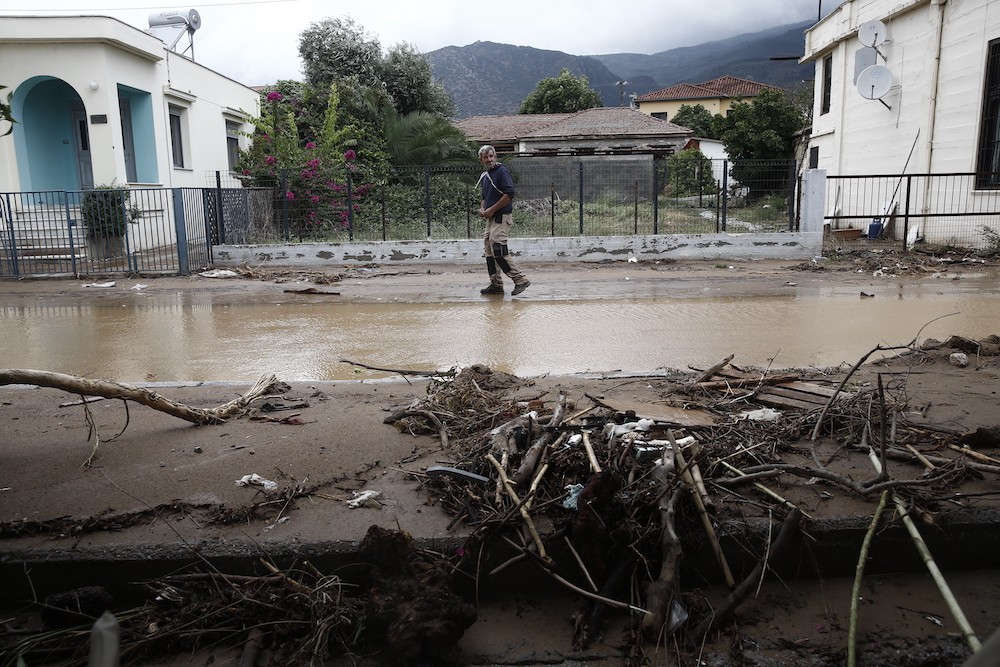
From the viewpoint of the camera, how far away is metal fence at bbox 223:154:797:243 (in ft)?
49.8

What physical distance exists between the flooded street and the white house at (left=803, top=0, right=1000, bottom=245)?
501 centimetres

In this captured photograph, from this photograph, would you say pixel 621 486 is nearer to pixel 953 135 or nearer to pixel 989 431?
pixel 989 431

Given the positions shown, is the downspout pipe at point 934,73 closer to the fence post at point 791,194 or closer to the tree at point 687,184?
the fence post at point 791,194

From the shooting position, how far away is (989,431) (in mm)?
3689

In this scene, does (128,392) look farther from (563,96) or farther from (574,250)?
(563,96)

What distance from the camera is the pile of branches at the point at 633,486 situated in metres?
2.81

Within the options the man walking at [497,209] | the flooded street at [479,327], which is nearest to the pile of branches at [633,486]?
the flooded street at [479,327]

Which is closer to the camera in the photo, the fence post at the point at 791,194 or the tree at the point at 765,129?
the fence post at the point at 791,194

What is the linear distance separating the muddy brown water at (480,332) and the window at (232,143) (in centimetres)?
1336

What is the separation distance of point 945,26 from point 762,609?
17427 mm

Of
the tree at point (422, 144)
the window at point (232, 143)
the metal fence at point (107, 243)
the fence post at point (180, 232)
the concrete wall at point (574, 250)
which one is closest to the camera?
the fence post at point (180, 232)

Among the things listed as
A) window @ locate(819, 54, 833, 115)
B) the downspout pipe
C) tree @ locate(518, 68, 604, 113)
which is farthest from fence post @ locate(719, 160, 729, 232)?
tree @ locate(518, 68, 604, 113)

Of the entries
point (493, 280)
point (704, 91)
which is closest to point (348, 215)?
point (493, 280)

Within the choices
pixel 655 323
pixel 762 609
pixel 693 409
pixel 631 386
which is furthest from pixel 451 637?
pixel 655 323
